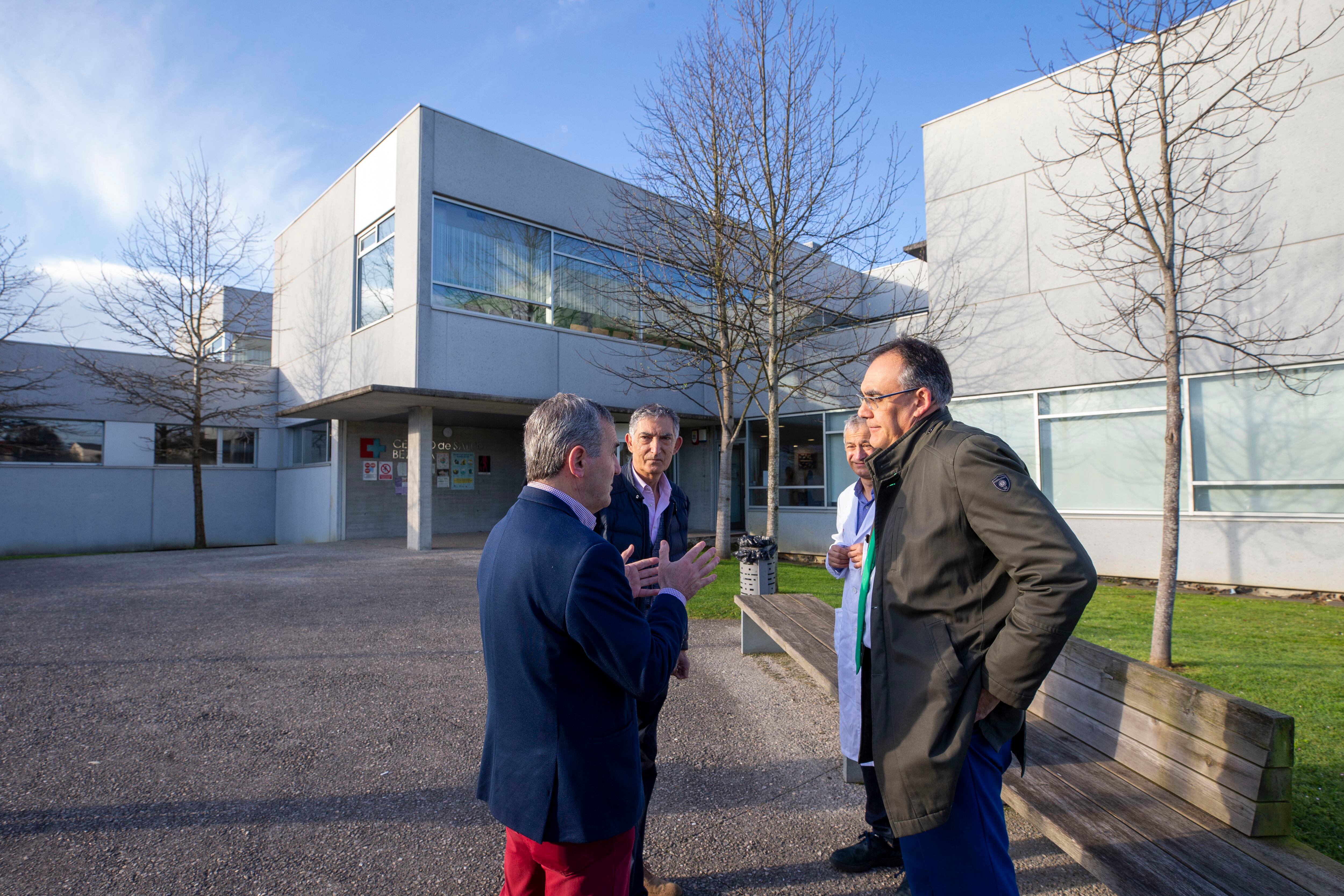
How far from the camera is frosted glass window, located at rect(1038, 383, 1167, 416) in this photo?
10.2m

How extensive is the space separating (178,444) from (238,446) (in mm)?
1402

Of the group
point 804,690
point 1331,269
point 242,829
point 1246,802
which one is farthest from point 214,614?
point 1331,269

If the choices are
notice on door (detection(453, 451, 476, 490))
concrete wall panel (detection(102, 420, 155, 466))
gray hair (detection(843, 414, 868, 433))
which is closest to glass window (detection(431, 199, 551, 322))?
notice on door (detection(453, 451, 476, 490))

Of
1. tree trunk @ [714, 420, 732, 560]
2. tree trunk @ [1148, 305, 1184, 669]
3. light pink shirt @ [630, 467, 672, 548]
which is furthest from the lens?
tree trunk @ [714, 420, 732, 560]

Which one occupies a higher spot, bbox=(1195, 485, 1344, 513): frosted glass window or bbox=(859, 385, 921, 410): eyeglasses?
bbox=(859, 385, 921, 410): eyeglasses

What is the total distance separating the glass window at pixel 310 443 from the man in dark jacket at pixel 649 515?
16725 mm

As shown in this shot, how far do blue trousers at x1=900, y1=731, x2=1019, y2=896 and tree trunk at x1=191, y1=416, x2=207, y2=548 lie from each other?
2023cm

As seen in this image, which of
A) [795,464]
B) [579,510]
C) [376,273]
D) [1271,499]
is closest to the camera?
[579,510]

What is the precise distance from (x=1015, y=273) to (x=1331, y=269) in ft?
12.4

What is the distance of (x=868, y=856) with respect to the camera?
9.64ft

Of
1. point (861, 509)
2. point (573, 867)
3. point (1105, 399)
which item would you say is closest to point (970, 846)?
point (573, 867)

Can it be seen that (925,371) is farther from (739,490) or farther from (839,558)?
(739,490)

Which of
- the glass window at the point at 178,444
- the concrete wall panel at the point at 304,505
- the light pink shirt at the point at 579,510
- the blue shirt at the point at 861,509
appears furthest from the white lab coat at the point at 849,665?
the glass window at the point at 178,444

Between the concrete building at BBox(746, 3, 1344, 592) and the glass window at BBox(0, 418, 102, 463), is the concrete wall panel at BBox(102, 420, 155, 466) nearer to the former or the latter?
the glass window at BBox(0, 418, 102, 463)
